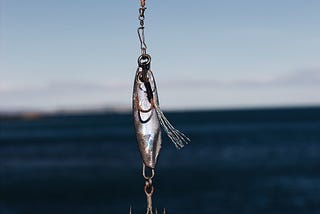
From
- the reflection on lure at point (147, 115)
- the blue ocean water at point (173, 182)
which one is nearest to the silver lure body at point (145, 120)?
the reflection on lure at point (147, 115)

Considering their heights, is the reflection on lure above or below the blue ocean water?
below

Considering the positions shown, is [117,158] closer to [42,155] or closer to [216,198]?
[42,155]

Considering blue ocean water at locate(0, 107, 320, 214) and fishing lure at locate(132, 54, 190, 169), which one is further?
blue ocean water at locate(0, 107, 320, 214)

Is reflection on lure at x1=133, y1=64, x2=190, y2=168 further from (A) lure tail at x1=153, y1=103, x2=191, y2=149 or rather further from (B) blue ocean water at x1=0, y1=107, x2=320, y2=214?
(B) blue ocean water at x1=0, y1=107, x2=320, y2=214

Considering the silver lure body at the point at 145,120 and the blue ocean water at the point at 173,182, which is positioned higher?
the blue ocean water at the point at 173,182

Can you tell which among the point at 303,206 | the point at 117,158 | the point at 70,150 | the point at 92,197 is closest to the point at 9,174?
the point at 117,158

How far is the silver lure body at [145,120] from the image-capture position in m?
4.31

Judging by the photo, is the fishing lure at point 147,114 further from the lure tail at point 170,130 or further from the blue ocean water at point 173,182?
the blue ocean water at point 173,182

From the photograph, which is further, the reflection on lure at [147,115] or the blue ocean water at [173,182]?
the blue ocean water at [173,182]

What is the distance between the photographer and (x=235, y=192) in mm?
35781

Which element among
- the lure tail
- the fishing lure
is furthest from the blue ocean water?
the fishing lure

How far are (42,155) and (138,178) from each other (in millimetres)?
26659

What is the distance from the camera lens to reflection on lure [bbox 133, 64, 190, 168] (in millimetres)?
4293

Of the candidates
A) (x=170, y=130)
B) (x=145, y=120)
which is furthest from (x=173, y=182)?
(x=145, y=120)
